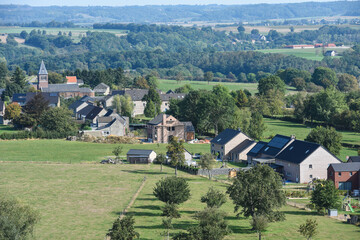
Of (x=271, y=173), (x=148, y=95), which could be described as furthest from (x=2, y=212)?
(x=148, y=95)

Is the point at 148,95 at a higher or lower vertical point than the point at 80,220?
higher

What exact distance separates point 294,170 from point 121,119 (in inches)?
1560

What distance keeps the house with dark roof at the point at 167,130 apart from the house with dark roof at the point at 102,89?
5434 centimetres

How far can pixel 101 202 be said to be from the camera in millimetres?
49625

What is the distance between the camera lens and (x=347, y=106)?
10500 centimetres

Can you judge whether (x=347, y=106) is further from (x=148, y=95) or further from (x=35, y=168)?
(x=35, y=168)

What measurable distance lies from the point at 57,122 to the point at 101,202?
43416 millimetres

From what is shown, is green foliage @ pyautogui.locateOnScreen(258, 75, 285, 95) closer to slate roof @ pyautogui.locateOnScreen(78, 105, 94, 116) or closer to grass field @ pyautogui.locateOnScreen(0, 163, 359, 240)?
slate roof @ pyautogui.locateOnScreen(78, 105, 94, 116)

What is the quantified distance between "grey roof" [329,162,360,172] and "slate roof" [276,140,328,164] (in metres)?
3.78

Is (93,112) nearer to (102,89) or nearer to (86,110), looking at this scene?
(86,110)

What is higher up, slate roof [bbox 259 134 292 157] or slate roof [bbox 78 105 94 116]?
slate roof [bbox 78 105 94 116]

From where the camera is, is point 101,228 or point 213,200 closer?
point 101,228

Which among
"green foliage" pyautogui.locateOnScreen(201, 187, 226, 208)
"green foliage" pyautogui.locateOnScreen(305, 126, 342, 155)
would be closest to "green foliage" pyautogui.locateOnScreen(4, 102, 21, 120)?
"green foliage" pyautogui.locateOnScreen(305, 126, 342, 155)

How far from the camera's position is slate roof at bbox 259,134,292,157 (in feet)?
219
